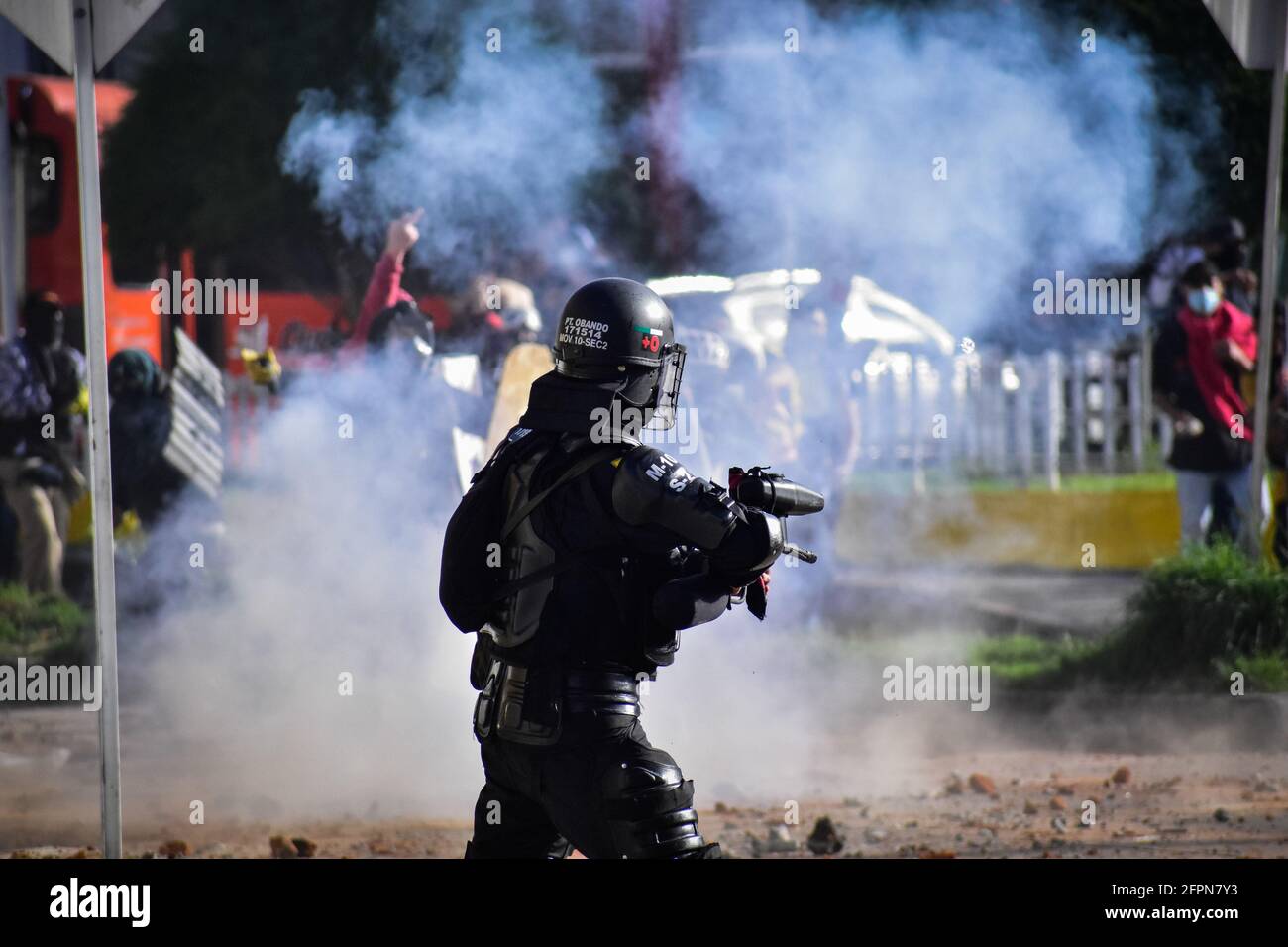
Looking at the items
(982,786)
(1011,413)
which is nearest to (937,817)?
(982,786)

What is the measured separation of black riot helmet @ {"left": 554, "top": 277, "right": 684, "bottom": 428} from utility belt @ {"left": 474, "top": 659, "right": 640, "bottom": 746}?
2.28ft

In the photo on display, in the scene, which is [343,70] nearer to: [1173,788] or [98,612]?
[98,612]

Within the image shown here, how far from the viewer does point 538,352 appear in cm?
700

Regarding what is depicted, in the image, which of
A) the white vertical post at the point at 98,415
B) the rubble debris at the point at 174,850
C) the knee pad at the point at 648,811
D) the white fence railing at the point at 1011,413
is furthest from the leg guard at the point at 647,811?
the white fence railing at the point at 1011,413

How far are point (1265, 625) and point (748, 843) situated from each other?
284 centimetres

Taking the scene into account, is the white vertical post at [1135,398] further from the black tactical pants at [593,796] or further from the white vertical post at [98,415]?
the white vertical post at [98,415]

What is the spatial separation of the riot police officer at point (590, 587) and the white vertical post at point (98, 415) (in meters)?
1.54

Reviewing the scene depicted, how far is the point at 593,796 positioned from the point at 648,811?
14 centimetres

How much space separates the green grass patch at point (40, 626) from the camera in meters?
7.54

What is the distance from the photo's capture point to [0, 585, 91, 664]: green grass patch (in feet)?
24.7

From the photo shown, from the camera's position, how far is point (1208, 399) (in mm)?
7590
